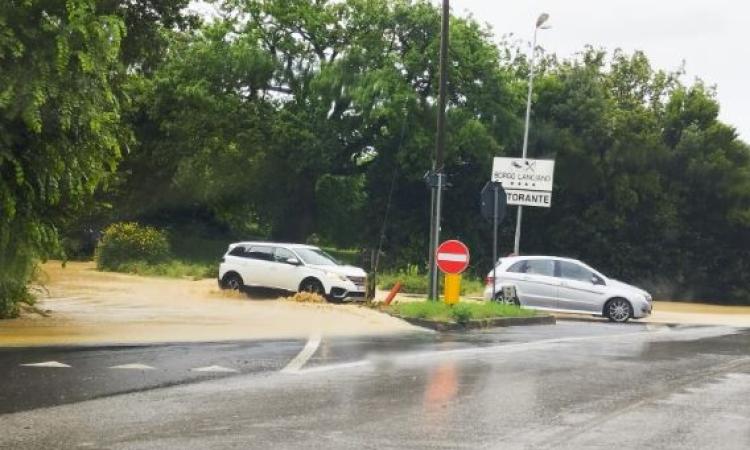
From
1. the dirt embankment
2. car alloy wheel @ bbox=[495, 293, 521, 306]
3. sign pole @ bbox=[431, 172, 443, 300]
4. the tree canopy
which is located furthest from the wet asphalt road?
the tree canopy

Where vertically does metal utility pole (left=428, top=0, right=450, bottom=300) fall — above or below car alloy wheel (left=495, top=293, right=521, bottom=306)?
above

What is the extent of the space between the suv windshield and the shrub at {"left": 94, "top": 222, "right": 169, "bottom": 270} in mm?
12323

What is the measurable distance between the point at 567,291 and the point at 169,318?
10224 millimetres

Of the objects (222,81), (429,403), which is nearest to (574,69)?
(222,81)

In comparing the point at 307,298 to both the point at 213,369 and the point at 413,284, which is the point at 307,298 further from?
the point at 213,369

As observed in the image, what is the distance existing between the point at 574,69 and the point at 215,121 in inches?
692

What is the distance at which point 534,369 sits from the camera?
12227 mm

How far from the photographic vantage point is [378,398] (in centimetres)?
952

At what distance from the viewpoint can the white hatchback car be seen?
77.9 ft

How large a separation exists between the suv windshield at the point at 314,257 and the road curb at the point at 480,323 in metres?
4.60

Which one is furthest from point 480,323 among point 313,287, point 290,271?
point 290,271

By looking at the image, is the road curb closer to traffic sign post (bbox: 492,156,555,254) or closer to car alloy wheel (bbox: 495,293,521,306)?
car alloy wheel (bbox: 495,293,521,306)

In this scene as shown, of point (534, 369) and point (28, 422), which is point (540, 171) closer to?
point (534, 369)

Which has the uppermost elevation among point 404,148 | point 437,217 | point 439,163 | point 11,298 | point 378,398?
point 404,148
